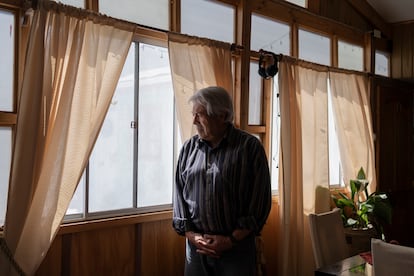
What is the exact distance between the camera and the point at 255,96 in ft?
11.5

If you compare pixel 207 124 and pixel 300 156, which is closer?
pixel 207 124

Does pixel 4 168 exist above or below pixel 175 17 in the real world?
below

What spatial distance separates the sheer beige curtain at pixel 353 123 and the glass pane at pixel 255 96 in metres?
0.81

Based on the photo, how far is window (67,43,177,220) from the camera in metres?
2.48

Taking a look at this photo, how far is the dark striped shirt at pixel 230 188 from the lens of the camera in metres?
2.12

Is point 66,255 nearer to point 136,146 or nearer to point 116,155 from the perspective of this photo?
point 116,155

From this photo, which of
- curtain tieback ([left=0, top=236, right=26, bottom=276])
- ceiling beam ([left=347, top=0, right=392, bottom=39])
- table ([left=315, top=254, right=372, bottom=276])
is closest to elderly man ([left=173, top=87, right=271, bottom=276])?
table ([left=315, top=254, right=372, bottom=276])

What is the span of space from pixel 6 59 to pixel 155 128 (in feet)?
3.17

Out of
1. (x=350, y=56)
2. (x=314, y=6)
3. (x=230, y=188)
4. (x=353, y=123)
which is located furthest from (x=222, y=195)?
(x=350, y=56)

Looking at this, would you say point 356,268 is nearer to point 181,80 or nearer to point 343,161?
point 181,80

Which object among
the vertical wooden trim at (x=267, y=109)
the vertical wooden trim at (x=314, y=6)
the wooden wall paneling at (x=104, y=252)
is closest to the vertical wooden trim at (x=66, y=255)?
the wooden wall paneling at (x=104, y=252)

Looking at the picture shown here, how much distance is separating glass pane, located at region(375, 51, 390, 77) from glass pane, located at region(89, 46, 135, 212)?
128 inches

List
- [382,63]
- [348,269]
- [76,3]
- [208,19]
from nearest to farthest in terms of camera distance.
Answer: [348,269], [76,3], [208,19], [382,63]

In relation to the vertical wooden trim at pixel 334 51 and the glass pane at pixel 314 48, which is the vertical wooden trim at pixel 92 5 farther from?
the vertical wooden trim at pixel 334 51
